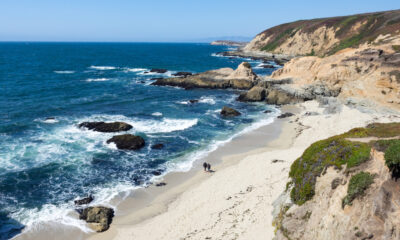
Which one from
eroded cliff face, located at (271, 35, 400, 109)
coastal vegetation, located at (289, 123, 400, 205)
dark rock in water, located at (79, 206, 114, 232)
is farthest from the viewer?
eroded cliff face, located at (271, 35, 400, 109)

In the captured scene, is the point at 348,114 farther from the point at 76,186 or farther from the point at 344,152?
the point at 76,186

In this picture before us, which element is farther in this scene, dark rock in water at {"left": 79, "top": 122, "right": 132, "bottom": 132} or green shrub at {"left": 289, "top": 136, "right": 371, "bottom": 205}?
dark rock in water at {"left": 79, "top": 122, "right": 132, "bottom": 132}

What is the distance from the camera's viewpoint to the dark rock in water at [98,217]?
18408 mm

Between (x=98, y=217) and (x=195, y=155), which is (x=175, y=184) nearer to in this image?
(x=195, y=155)

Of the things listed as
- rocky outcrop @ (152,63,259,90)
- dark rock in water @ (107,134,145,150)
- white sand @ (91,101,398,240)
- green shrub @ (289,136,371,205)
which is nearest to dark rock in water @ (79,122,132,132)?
dark rock in water @ (107,134,145,150)

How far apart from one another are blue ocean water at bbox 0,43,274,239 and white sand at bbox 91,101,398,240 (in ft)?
14.7

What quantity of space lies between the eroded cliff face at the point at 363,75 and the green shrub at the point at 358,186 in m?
32.6

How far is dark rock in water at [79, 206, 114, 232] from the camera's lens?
725 inches

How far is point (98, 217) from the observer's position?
1892 cm

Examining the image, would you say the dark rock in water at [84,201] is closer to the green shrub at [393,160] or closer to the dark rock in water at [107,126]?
the dark rock in water at [107,126]

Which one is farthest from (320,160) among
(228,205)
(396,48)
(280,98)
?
(396,48)

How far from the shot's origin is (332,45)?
349ft

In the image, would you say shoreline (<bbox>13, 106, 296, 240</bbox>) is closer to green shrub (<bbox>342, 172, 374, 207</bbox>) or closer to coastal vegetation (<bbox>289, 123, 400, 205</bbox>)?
coastal vegetation (<bbox>289, 123, 400, 205</bbox>)

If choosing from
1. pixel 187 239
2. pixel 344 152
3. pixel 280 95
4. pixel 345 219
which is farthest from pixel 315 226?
pixel 280 95
